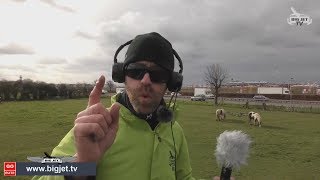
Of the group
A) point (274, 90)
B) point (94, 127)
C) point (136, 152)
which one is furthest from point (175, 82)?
point (274, 90)

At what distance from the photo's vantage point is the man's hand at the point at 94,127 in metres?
1.85

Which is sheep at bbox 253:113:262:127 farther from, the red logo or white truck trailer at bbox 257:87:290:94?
white truck trailer at bbox 257:87:290:94

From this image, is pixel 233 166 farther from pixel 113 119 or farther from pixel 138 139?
pixel 113 119

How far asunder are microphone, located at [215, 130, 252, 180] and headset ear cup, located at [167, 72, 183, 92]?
62cm

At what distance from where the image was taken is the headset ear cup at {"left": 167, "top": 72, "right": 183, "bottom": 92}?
2.90m

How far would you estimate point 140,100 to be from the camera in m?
2.61

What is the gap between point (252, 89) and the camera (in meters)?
128

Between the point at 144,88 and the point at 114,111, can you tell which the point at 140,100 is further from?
the point at 114,111

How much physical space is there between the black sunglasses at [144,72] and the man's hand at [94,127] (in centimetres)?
69

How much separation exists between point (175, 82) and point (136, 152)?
0.69 metres

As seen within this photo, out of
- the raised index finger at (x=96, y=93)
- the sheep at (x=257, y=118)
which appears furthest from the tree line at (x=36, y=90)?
the raised index finger at (x=96, y=93)

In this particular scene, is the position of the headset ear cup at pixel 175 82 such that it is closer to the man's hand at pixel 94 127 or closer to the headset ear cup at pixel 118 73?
the headset ear cup at pixel 118 73

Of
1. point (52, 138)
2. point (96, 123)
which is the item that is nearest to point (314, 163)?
point (52, 138)

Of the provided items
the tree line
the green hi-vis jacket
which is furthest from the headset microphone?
the tree line
